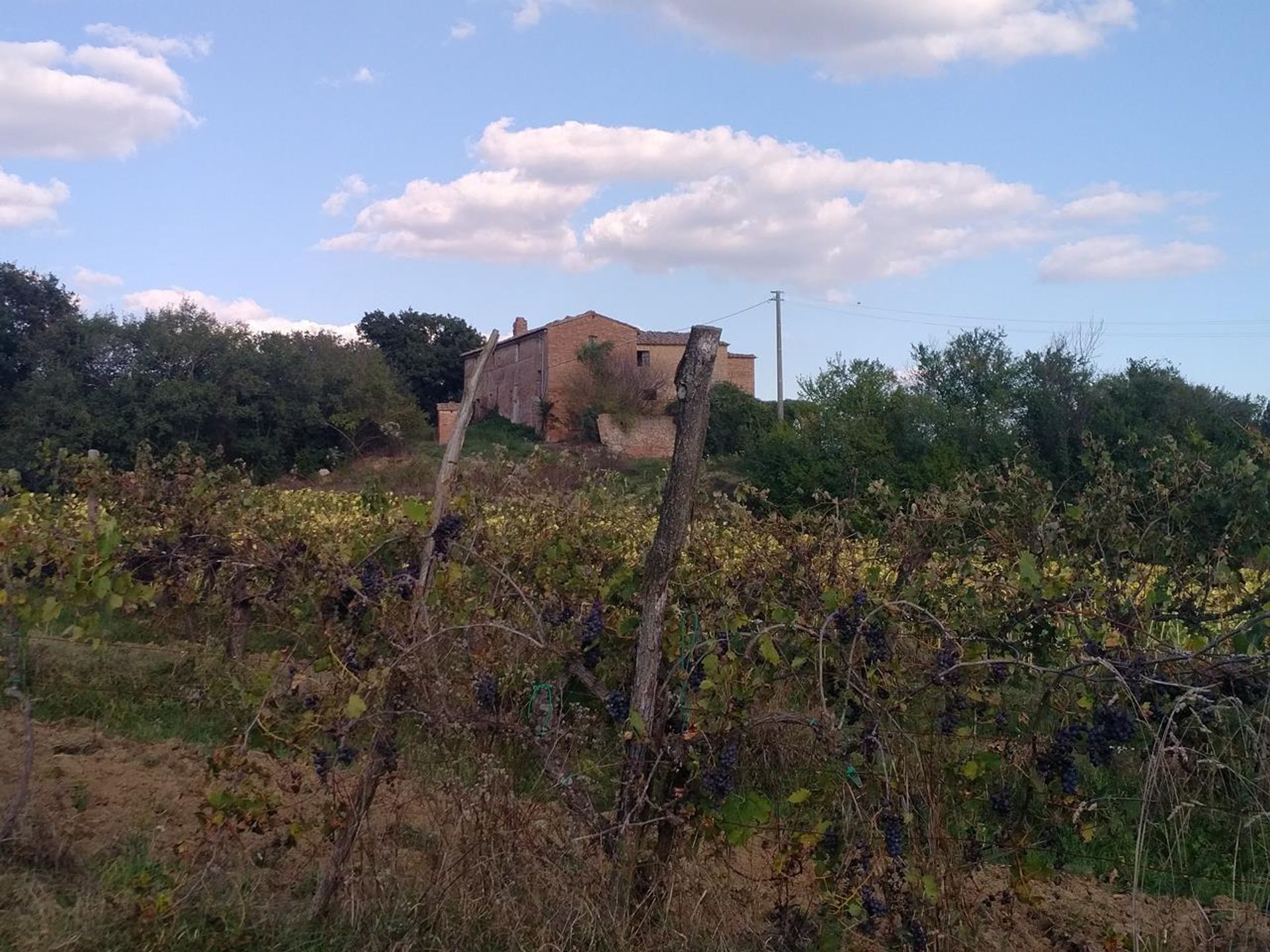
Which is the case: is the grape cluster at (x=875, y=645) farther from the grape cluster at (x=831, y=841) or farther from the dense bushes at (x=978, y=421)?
the dense bushes at (x=978, y=421)

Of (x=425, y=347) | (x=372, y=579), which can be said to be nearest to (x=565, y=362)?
(x=425, y=347)

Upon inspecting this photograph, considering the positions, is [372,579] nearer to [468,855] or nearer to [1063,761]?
[468,855]

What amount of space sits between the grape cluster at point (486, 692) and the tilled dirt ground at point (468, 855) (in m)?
0.31

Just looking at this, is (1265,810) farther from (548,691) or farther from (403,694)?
(403,694)

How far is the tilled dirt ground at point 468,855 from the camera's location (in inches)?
134

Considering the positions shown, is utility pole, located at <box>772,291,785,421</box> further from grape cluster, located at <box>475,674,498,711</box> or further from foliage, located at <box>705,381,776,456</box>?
grape cluster, located at <box>475,674,498,711</box>

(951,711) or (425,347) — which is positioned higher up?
(425,347)

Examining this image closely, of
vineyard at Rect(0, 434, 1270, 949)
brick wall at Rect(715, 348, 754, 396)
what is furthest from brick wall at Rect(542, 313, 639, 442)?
vineyard at Rect(0, 434, 1270, 949)

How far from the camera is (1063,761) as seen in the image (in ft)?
10.5

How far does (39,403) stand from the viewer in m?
32.6

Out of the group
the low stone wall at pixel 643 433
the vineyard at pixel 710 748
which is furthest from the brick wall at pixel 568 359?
the vineyard at pixel 710 748

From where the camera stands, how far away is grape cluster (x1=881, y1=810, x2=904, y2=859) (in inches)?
119

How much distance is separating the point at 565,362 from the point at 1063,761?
4590 cm

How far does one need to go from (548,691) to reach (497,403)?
5142 centimetres
